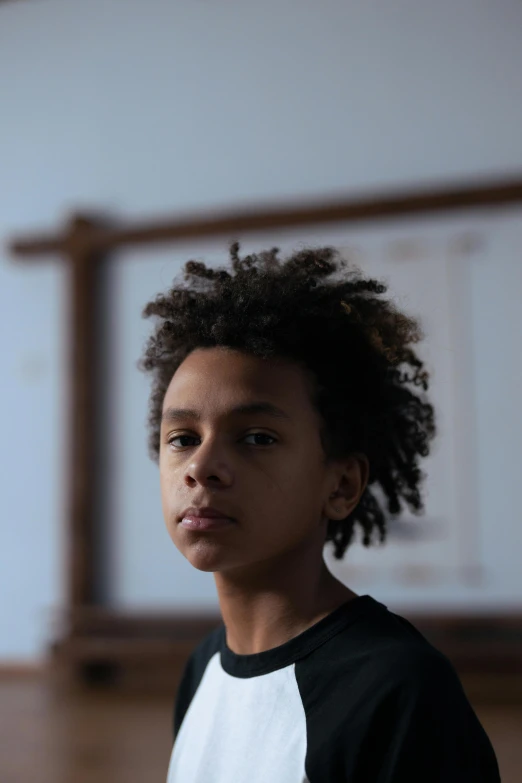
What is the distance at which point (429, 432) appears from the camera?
95 cm

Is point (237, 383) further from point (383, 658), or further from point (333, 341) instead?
point (383, 658)

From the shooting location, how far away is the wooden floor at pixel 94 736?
6.50ft

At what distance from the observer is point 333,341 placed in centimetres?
81

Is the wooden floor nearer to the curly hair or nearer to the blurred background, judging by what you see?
the blurred background

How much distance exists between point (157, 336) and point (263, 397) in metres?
0.21

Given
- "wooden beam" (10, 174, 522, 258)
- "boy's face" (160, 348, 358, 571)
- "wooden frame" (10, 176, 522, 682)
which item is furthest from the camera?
"wooden beam" (10, 174, 522, 258)

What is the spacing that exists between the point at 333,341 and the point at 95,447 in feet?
8.17

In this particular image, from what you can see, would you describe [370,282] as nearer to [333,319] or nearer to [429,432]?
[333,319]

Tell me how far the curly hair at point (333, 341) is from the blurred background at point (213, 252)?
1.72m

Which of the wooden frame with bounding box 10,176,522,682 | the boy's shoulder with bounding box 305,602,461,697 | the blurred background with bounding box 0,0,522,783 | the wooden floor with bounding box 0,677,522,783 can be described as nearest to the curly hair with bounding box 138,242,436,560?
the boy's shoulder with bounding box 305,602,461,697

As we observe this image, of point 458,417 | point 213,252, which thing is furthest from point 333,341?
point 213,252

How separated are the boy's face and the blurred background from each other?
1852 mm

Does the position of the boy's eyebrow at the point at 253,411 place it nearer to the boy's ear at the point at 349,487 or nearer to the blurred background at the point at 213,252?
the boy's ear at the point at 349,487

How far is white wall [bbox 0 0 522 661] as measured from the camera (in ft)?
9.59
